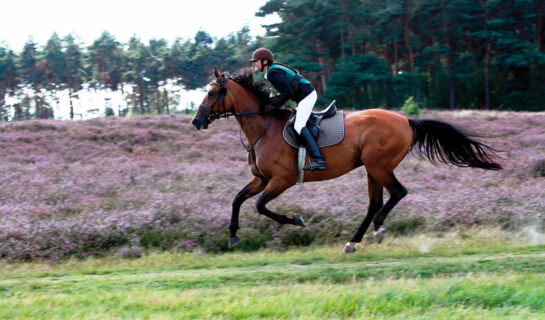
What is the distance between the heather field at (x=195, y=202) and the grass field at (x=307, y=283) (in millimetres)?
539

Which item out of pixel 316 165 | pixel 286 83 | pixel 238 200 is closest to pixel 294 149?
pixel 316 165

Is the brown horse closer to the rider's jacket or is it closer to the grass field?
the rider's jacket

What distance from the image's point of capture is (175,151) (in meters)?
22.2

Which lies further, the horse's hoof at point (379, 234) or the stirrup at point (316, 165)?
the horse's hoof at point (379, 234)

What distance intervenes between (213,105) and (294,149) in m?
1.52

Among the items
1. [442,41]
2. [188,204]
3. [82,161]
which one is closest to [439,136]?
[188,204]

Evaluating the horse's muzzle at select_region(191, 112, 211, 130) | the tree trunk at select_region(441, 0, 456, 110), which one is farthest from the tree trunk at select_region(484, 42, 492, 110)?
the horse's muzzle at select_region(191, 112, 211, 130)

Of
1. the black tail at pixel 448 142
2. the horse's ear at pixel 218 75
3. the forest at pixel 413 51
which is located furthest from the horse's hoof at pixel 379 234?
the forest at pixel 413 51

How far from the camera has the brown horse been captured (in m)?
8.04

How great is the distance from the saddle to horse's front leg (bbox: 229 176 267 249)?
2.72ft

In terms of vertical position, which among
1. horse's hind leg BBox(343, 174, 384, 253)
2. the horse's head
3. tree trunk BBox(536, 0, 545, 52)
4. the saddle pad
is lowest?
horse's hind leg BBox(343, 174, 384, 253)

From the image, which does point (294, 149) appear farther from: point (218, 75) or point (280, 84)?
point (218, 75)

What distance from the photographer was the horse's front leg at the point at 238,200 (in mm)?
8062

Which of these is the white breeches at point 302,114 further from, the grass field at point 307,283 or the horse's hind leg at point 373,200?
the grass field at point 307,283
